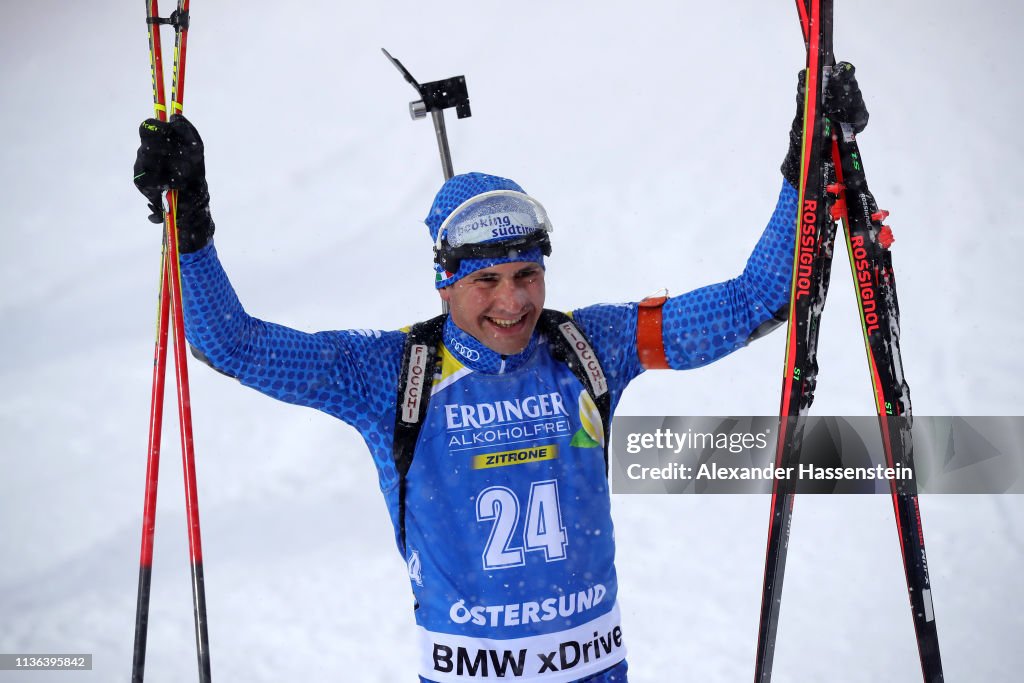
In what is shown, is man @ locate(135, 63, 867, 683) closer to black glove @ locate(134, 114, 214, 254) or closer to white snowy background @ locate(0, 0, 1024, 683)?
black glove @ locate(134, 114, 214, 254)

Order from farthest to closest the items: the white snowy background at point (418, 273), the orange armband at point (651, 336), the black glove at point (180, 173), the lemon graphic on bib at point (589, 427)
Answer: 1. the white snowy background at point (418, 273)
2. the orange armband at point (651, 336)
3. the lemon graphic on bib at point (589, 427)
4. the black glove at point (180, 173)

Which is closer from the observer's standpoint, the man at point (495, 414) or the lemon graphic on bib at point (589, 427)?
the man at point (495, 414)

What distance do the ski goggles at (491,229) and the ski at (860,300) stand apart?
1.97 feet

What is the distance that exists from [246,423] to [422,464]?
10.4ft

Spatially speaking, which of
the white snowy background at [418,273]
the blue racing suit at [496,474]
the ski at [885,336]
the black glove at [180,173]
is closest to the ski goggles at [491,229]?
the blue racing suit at [496,474]

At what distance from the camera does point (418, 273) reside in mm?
5773

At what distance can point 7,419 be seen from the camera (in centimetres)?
529

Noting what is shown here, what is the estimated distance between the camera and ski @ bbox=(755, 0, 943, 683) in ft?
7.25

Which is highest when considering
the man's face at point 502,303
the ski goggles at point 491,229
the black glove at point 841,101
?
the black glove at point 841,101

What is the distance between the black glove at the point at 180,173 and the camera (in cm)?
201

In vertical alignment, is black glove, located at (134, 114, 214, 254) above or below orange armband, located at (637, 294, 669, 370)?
above

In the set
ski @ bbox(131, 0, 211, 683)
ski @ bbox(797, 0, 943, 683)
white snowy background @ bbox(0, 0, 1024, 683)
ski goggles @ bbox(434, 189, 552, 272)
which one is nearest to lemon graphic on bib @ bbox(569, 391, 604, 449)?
ski goggles @ bbox(434, 189, 552, 272)

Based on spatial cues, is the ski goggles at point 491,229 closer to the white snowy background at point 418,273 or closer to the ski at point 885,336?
the ski at point 885,336

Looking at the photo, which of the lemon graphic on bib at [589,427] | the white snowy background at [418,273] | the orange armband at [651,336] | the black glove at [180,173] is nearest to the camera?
the black glove at [180,173]
